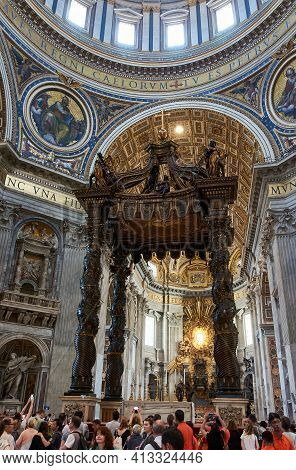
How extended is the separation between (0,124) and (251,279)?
1376 cm

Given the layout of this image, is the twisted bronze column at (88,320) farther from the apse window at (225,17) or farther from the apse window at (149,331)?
the apse window at (149,331)

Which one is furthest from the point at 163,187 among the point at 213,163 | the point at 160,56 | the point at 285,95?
the point at 160,56

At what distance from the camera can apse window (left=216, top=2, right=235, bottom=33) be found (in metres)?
16.7

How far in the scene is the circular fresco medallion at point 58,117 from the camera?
14.3 metres

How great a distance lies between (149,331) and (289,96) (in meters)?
16.7

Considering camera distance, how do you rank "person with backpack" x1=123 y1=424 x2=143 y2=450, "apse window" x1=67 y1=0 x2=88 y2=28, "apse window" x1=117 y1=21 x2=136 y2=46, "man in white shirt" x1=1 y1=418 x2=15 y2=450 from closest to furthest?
1. "man in white shirt" x1=1 y1=418 x2=15 y2=450
2. "person with backpack" x1=123 y1=424 x2=143 y2=450
3. "apse window" x1=67 y1=0 x2=88 y2=28
4. "apse window" x1=117 y1=21 x2=136 y2=46

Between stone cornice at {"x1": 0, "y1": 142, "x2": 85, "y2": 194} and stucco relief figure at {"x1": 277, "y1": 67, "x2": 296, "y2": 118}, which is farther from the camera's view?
stucco relief figure at {"x1": 277, "y1": 67, "x2": 296, "y2": 118}

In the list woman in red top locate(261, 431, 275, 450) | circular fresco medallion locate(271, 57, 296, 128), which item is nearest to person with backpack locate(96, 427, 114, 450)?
Answer: woman in red top locate(261, 431, 275, 450)

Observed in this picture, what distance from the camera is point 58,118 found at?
14.9m

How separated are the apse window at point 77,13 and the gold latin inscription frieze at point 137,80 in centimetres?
240

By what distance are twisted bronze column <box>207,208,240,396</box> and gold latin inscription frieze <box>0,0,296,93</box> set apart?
33.7 feet

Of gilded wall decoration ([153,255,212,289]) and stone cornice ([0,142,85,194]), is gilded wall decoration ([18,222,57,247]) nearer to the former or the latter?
stone cornice ([0,142,85,194])

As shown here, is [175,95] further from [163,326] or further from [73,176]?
[163,326]

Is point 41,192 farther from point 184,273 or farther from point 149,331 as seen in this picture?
point 184,273
